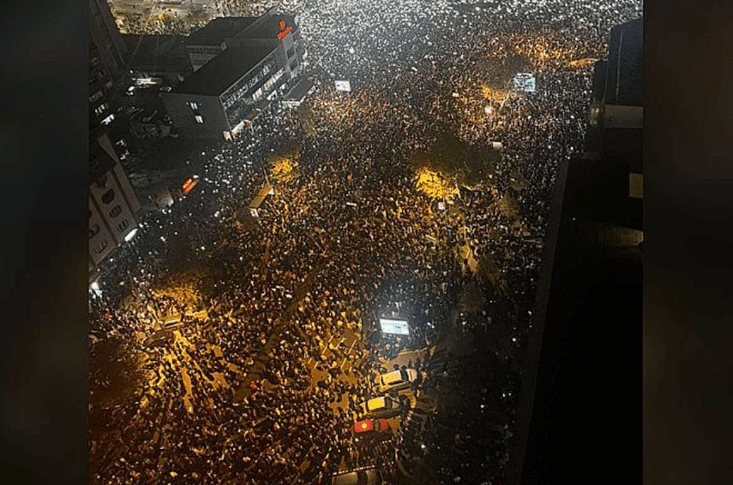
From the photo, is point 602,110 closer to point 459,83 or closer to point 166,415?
point 459,83

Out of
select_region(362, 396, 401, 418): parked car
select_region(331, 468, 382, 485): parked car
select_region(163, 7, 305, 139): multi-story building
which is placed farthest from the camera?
select_region(163, 7, 305, 139): multi-story building

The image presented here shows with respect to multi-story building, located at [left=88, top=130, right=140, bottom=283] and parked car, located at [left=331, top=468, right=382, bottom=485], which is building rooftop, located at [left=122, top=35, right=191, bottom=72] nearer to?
multi-story building, located at [left=88, top=130, right=140, bottom=283]

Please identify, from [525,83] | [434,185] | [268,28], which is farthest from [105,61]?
[525,83]

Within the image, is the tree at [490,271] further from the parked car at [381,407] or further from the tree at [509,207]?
the parked car at [381,407]

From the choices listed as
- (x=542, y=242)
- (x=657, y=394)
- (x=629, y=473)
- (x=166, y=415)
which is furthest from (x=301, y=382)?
(x=657, y=394)

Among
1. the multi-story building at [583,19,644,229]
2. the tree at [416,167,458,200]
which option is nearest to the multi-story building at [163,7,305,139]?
the tree at [416,167,458,200]

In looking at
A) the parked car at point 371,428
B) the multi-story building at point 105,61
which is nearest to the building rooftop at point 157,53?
the multi-story building at point 105,61
